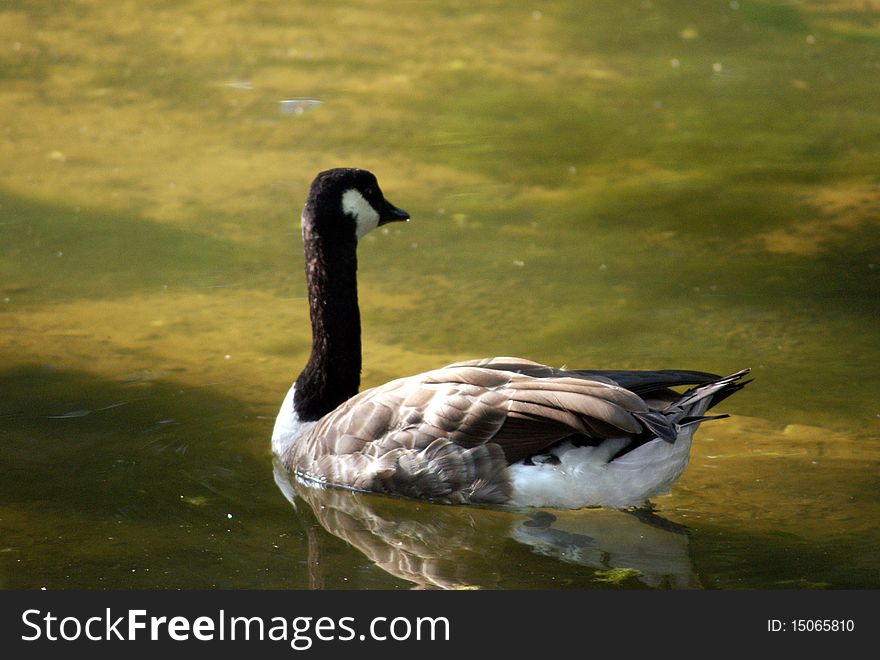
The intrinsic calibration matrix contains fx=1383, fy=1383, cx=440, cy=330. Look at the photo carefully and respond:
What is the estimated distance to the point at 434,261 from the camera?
9508mm

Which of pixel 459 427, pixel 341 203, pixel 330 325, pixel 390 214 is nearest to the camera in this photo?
pixel 459 427

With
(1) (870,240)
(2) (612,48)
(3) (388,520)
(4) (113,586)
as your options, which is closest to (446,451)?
(3) (388,520)

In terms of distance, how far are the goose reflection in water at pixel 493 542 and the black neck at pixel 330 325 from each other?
1.83ft

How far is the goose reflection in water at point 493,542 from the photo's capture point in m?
5.66

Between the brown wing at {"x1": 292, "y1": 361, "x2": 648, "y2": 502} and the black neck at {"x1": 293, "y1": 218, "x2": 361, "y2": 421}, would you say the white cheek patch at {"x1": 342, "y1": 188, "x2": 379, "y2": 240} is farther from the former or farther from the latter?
the brown wing at {"x1": 292, "y1": 361, "x2": 648, "y2": 502}

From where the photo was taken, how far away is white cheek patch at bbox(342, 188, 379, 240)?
6852mm

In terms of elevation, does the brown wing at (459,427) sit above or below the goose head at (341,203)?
below

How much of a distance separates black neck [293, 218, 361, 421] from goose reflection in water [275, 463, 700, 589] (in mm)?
559

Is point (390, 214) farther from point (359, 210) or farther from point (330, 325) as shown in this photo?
point (330, 325)

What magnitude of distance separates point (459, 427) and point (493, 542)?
0.53 metres

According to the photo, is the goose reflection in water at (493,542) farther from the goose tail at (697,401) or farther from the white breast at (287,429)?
the goose tail at (697,401)

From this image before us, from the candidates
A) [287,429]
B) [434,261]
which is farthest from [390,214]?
[434,261]

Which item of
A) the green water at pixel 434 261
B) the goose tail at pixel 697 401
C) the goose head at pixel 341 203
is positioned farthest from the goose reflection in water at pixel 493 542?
the goose head at pixel 341 203

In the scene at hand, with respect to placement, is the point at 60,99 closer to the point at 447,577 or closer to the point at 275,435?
the point at 275,435
